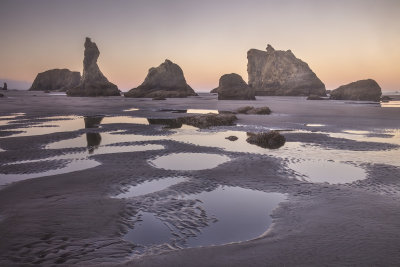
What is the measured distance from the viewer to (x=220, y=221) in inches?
275

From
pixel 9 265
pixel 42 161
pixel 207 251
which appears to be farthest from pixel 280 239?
pixel 42 161

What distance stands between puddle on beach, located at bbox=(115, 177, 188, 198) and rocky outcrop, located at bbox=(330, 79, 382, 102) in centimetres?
9520

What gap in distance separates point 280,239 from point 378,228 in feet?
7.81

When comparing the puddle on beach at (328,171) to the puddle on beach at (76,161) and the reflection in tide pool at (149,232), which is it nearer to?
the reflection in tide pool at (149,232)

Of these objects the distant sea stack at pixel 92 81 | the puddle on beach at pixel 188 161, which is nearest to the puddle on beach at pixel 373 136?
the puddle on beach at pixel 188 161

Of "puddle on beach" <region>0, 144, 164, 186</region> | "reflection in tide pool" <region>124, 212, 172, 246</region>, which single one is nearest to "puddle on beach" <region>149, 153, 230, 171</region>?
"puddle on beach" <region>0, 144, 164, 186</region>

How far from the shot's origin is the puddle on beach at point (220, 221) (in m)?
6.11

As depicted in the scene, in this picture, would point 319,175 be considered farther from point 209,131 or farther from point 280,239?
point 209,131

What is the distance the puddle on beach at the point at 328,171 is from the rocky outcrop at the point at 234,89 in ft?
238

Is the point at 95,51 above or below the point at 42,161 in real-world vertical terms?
above

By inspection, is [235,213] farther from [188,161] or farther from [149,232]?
[188,161]

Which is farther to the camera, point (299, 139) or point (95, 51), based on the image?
point (95, 51)

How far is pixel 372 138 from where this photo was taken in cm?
1914

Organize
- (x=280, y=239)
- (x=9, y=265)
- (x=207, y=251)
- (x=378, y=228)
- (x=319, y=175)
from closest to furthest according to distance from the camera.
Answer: (x=9, y=265) → (x=207, y=251) → (x=280, y=239) → (x=378, y=228) → (x=319, y=175)
